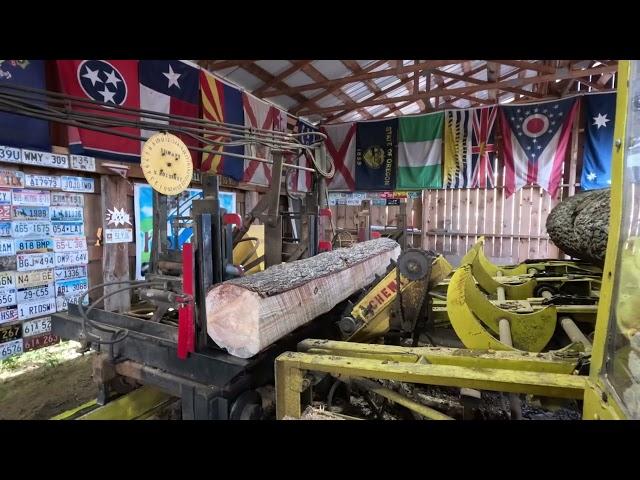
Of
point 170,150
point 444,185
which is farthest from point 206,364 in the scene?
point 444,185

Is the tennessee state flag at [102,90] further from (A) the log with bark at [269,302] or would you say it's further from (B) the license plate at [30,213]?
(A) the log with bark at [269,302]

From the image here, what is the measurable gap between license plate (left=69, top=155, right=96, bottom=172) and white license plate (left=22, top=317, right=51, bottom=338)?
210cm

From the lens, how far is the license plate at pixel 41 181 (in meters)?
4.30

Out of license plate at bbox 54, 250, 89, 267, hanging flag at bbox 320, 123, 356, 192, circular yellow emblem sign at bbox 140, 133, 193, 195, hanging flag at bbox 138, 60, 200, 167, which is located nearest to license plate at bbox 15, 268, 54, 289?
license plate at bbox 54, 250, 89, 267

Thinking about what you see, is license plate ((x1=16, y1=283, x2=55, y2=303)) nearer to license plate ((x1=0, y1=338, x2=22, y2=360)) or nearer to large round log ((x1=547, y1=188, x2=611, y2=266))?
license plate ((x1=0, y1=338, x2=22, y2=360))

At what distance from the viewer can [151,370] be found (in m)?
2.16

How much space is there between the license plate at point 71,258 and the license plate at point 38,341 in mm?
973

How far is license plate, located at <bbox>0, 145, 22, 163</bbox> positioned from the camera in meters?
3.97

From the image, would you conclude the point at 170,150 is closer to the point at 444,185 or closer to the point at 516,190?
the point at 444,185

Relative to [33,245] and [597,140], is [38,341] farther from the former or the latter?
[597,140]

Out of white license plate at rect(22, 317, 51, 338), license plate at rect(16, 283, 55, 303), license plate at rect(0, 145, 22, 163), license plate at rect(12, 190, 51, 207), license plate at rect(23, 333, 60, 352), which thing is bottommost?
license plate at rect(23, 333, 60, 352)

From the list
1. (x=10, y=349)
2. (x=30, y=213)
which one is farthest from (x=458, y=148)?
(x=10, y=349)

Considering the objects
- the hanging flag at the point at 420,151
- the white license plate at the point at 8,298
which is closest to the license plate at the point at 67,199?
the white license plate at the point at 8,298

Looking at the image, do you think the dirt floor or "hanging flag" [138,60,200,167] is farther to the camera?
"hanging flag" [138,60,200,167]
